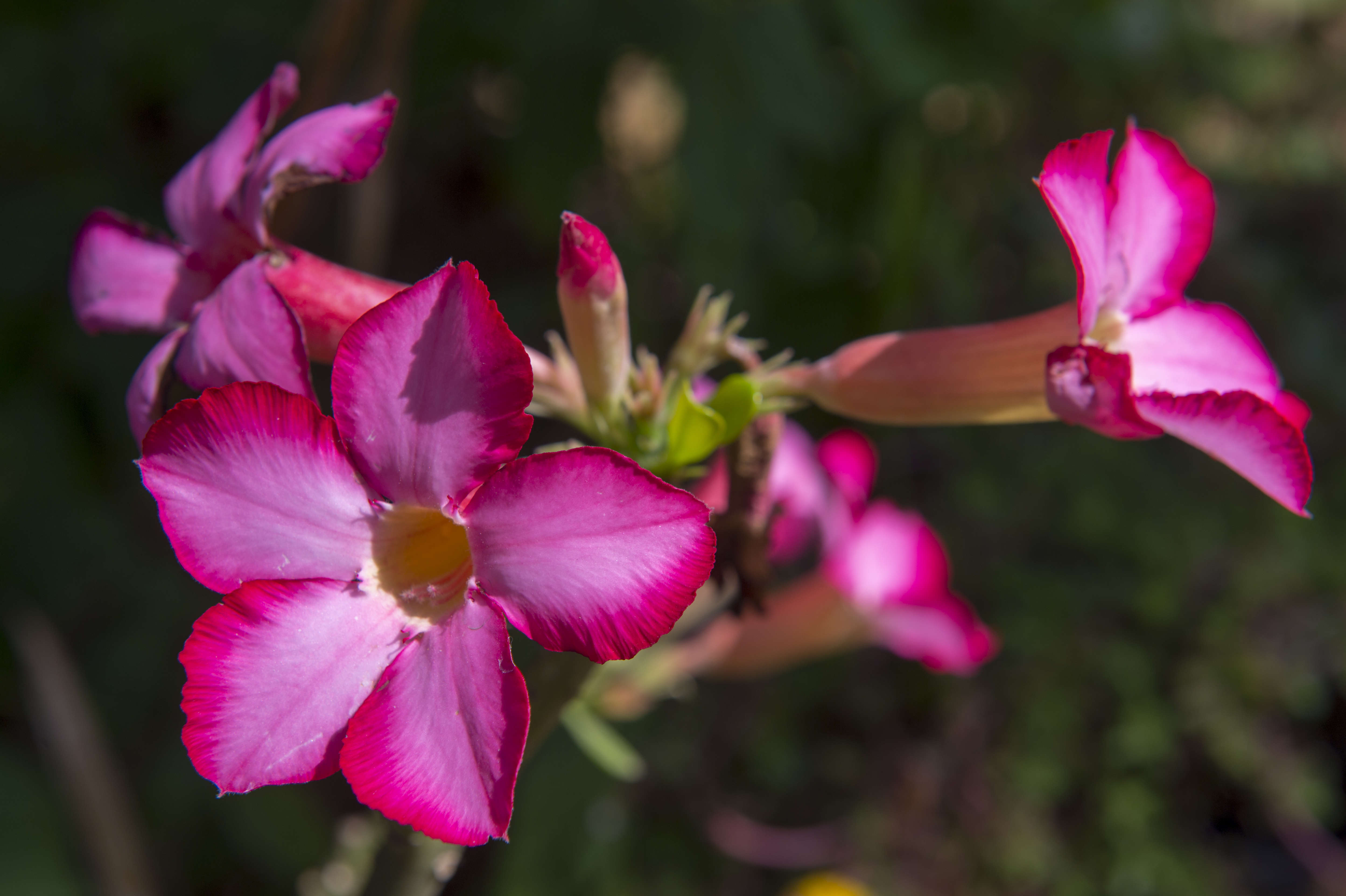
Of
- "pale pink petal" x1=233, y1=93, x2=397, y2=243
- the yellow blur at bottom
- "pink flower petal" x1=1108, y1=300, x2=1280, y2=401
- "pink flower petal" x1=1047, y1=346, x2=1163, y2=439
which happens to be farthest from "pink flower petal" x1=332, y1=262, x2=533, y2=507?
the yellow blur at bottom

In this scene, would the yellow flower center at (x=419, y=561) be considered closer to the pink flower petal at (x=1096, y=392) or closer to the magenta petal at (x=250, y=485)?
the magenta petal at (x=250, y=485)

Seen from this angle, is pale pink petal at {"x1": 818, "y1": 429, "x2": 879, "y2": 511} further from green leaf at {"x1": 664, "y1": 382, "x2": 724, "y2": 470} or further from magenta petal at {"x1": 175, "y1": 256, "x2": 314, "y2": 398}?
magenta petal at {"x1": 175, "y1": 256, "x2": 314, "y2": 398}

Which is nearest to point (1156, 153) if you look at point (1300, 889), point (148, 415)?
point (148, 415)

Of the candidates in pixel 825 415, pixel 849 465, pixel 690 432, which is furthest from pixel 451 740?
pixel 825 415

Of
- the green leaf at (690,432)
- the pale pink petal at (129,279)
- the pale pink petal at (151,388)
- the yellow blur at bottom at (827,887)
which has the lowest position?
the yellow blur at bottom at (827,887)

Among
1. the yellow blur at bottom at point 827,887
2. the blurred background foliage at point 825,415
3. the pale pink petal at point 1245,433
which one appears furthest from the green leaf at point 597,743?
the yellow blur at bottom at point 827,887

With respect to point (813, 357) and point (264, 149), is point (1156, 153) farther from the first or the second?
point (813, 357)
